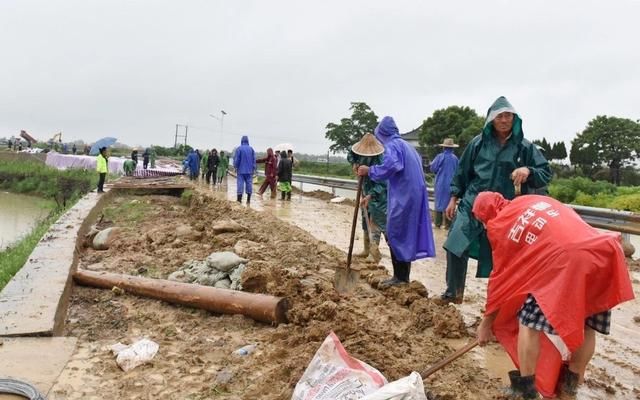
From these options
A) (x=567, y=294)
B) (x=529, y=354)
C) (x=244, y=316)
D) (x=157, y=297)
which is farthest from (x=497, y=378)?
(x=157, y=297)

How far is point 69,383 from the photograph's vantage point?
10.0 ft

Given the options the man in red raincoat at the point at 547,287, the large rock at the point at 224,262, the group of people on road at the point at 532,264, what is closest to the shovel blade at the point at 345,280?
the large rock at the point at 224,262

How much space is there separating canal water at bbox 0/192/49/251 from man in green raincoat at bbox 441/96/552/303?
1300 centimetres

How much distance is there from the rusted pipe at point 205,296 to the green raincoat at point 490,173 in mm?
1465

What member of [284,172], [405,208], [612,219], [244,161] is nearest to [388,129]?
[405,208]

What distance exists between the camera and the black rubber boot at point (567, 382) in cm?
285

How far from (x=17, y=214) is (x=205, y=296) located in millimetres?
22000

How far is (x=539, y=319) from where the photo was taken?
101 inches

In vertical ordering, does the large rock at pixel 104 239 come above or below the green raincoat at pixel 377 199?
below

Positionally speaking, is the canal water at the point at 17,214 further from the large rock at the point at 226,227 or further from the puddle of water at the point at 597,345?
the puddle of water at the point at 597,345

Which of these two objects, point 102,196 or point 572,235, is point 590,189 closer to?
point 102,196

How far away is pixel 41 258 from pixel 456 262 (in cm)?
464

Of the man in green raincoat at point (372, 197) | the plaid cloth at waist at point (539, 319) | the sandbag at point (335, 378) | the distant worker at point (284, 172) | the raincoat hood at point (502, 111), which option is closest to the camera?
the sandbag at point (335, 378)

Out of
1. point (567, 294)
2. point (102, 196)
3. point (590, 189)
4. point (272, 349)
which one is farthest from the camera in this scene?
point (590, 189)
